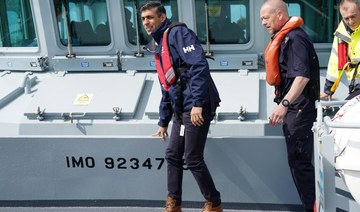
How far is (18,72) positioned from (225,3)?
1826mm

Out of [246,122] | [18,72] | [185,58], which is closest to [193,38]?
[185,58]

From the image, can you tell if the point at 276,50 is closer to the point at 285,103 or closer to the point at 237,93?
the point at 285,103

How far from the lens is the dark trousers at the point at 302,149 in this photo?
10.8 feet

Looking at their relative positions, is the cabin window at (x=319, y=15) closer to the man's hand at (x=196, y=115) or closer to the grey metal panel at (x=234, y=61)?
the grey metal panel at (x=234, y=61)

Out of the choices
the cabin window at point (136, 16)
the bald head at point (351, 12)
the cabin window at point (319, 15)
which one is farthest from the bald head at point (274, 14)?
the cabin window at point (136, 16)

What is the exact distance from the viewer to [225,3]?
4.07m

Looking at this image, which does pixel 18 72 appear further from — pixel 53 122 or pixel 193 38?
pixel 193 38

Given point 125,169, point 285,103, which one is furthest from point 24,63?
point 285,103

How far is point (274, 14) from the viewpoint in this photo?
3141mm

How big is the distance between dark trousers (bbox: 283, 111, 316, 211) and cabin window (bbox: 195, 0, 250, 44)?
1063mm

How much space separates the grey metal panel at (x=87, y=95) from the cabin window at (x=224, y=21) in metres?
0.61

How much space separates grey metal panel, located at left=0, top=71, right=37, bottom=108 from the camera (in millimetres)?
4273

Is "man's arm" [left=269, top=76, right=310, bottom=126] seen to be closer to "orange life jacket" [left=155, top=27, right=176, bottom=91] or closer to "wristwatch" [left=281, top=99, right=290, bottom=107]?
"wristwatch" [left=281, top=99, right=290, bottom=107]

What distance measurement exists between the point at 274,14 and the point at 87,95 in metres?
1.60
